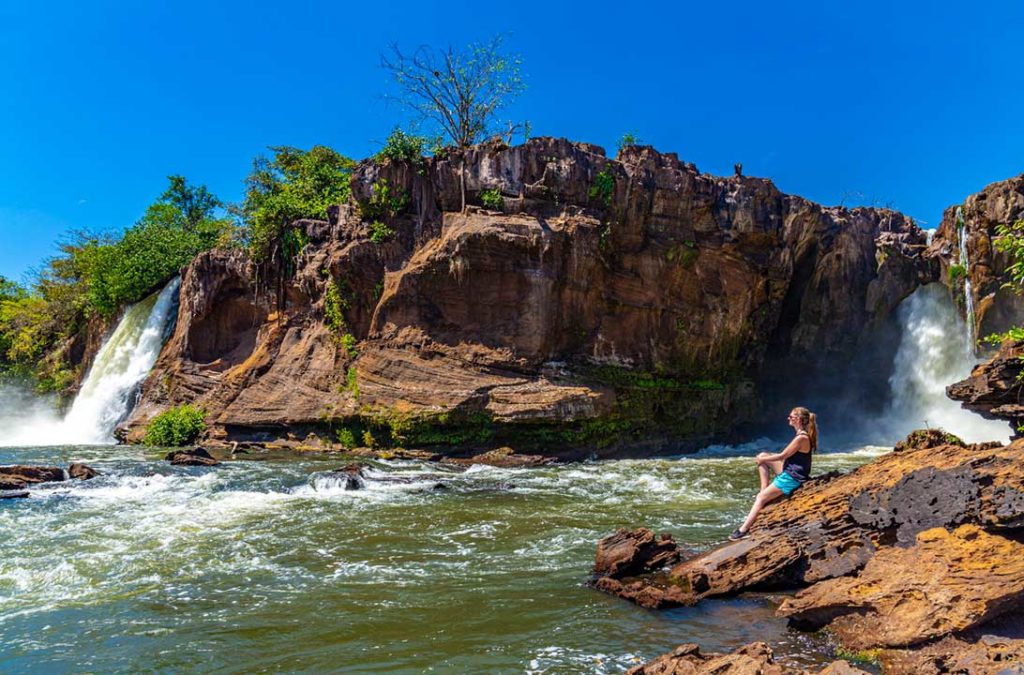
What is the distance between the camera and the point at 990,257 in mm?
23406

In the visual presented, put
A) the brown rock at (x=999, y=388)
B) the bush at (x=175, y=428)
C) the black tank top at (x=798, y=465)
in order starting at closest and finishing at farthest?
1. the black tank top at (x=798, y=465)
2. the brown rock at (x=999, y=388)
3. the bush at (x=175, y=428)

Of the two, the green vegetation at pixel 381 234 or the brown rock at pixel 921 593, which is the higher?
the green vegetation at pixel 381 234

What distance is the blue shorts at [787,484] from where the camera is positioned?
8484mm

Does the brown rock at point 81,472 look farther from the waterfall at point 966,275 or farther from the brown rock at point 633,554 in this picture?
the waterfall at point 966,275

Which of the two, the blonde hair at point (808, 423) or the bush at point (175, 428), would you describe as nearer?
the blonde hair at point (808, 423)

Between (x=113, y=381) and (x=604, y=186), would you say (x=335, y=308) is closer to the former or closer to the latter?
(x=604, y=186)

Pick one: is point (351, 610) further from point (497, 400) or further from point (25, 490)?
point (497, 400)

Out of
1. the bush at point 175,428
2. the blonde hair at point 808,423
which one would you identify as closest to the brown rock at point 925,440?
the blonde hair at point 808,423

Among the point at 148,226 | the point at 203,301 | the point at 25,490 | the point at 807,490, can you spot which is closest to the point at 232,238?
the point at 203,301

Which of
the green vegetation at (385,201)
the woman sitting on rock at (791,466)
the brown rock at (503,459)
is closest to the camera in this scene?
the woman sitting on rock at (791,466)

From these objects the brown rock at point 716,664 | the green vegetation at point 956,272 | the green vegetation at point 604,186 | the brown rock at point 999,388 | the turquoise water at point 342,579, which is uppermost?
the green vegetation at point 604,186

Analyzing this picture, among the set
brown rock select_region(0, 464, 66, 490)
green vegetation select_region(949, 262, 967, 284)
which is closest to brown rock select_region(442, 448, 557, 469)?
brown rock select_region(0, 464, 66, 490)

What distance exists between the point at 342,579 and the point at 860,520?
5640mm

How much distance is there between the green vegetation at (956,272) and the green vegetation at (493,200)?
1718cm
